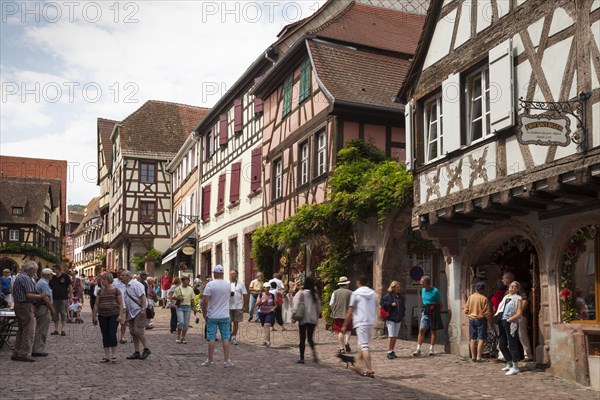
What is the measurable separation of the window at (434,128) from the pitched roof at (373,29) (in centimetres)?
709

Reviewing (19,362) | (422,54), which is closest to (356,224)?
(422,54)

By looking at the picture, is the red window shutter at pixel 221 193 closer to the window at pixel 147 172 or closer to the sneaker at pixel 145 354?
the window at pixel 147 172

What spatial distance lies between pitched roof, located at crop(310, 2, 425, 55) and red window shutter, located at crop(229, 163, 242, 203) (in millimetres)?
7922

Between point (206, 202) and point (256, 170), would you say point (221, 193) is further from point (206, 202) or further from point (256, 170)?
point (256, 170)

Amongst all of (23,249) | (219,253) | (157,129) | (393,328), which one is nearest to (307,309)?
(393,328)

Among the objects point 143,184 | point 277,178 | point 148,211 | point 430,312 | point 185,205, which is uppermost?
point 143,184

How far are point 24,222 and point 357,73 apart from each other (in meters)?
47.8

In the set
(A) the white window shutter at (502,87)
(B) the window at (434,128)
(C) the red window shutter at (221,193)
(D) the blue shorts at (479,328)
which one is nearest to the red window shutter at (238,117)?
(C) the red window shutter at (221,193)

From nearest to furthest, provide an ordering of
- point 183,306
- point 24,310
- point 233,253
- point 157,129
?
point 24,310 < point 183,306 < point 233,253 < point 157,129

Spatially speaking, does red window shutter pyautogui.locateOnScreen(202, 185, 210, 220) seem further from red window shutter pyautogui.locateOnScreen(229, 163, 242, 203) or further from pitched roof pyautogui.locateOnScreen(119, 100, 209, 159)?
pitched roof pyautogui.locateOnScreen(119, 100, 209, 159)

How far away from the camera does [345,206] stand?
18859mm

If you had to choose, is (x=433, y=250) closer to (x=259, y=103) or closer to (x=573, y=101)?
(x=573, y=101)

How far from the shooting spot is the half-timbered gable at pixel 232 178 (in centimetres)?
2809

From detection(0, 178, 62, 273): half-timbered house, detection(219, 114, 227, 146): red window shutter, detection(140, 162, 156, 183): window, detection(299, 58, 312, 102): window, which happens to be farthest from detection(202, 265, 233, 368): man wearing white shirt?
detection(0, 178, 62, 273): half-timbered house
